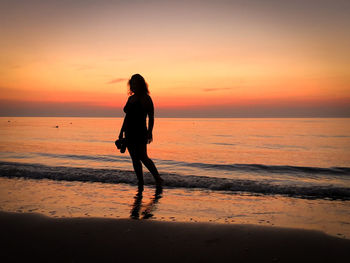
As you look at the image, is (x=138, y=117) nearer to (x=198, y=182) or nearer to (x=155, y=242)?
(x=198, y=182)

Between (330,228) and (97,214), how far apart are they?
353 centimetres

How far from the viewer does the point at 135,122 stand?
596cm

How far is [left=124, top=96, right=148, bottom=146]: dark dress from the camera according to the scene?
234 inches

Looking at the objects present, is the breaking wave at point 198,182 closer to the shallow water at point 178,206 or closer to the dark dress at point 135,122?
the shallow water at point 178,206

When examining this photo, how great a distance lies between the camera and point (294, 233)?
132 inches

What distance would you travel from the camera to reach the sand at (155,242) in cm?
267

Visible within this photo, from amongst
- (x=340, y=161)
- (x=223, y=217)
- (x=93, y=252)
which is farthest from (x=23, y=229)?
(x=340, y=161)

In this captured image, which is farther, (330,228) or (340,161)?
(340,161)

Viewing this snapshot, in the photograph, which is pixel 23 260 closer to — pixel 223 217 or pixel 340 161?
pixel 223 217

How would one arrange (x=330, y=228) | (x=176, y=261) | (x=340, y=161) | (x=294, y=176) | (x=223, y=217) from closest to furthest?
(x=176, y=261), (x=330, y=228), (x=223, y=217), (x=294, y=176), (x=340, y=161)

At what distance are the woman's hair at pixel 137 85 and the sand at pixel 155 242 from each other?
3.06m

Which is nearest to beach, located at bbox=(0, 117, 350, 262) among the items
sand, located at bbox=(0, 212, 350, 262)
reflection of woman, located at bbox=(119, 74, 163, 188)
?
sand, located at bbox=(0, 212, 350, 262)

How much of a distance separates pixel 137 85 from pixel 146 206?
2670 mm

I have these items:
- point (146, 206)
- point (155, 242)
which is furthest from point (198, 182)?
point (155, 242)
